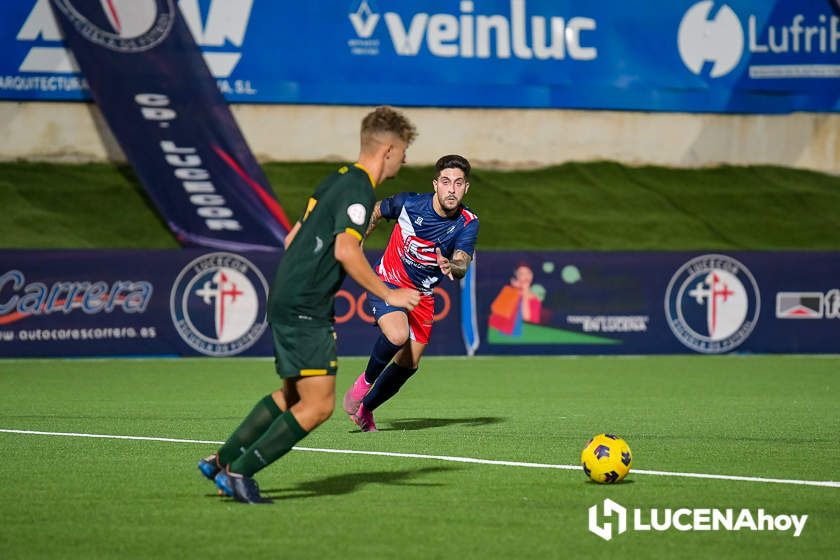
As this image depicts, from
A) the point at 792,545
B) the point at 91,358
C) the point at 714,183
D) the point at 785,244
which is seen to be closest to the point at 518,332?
the point at 91,358

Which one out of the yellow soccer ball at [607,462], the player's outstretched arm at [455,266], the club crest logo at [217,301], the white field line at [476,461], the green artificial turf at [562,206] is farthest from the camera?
the green artificial turf at [562,206]

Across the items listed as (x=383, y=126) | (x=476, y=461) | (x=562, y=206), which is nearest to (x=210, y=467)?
(x=383, y=126)

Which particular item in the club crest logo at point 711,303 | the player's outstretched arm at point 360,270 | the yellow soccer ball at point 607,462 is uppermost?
the club crest logo at point 711,303

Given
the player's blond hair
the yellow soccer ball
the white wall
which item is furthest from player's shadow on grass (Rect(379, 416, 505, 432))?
the white wall

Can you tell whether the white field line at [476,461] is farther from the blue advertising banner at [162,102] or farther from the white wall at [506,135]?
the white wall at [506,135]

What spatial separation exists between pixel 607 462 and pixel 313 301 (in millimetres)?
2015

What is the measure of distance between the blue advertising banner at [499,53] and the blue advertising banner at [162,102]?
Result: 1373 millimetres

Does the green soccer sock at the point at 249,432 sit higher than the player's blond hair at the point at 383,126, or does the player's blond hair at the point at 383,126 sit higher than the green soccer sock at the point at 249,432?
the player's blond hair at the point at 383,126

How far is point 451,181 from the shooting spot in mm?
9906

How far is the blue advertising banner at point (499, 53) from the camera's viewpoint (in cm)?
2531

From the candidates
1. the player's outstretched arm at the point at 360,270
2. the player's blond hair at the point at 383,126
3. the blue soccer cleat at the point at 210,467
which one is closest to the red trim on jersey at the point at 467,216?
the player's blond hair at the point at 383,126

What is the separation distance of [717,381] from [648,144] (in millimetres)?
13788

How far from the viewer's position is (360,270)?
21.3 feet

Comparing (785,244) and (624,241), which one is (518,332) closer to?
(624,241)
